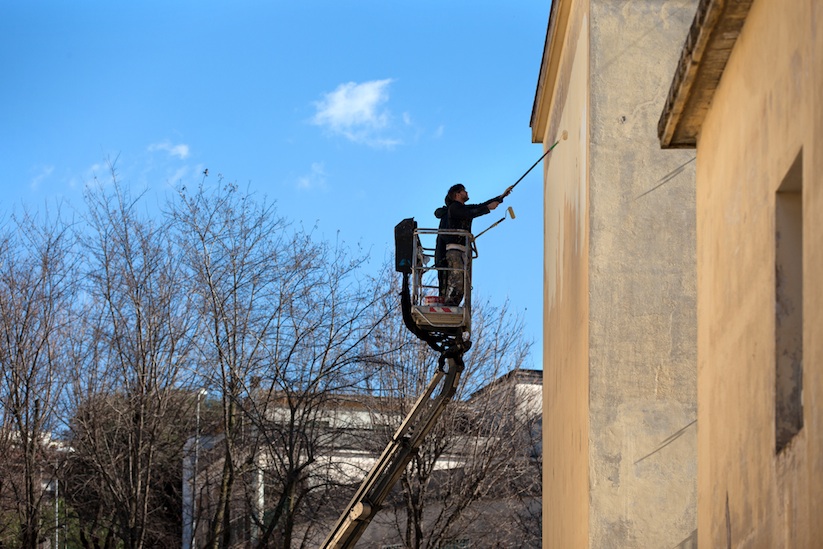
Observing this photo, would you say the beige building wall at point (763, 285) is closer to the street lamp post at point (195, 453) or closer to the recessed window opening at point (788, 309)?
the recessed window opening at point (788, 309)

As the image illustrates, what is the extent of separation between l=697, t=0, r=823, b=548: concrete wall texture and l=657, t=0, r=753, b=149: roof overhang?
0.09m

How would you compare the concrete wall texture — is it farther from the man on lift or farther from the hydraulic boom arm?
the hydraulic boom arm

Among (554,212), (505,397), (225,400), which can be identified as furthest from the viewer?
(505,397)

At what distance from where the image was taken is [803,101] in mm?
6375

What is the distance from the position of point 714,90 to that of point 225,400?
2068cm

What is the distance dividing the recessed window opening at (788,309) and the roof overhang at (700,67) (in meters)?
1.31

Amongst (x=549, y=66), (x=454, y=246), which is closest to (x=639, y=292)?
(x=454, y=246)

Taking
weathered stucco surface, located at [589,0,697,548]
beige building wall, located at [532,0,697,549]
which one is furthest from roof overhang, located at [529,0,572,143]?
weathered stucco surface, located at [589,0,697,548]

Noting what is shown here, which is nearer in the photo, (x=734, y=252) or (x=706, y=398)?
(x=734, y=252)

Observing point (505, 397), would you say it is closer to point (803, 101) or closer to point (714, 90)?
point (714, 90)

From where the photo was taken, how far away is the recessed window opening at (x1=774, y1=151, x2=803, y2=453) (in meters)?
6.84

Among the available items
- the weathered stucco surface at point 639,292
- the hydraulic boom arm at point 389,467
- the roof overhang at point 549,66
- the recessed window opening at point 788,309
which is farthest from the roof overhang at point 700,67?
the hydraulic boom arm at point 389,467

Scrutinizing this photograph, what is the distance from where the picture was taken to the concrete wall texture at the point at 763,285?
242 inches

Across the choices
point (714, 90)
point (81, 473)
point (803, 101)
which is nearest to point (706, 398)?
point (714, 90)
